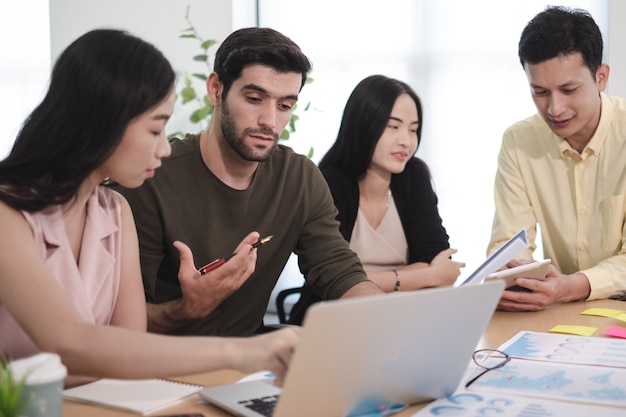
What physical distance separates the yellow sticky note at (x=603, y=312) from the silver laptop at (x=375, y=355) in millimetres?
866

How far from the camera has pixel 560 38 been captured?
7.70ft

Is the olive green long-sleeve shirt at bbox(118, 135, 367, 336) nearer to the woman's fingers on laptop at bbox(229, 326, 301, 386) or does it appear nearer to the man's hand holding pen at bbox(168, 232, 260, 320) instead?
the man's hand holding pen at bbox(168, 232, 260, 320)

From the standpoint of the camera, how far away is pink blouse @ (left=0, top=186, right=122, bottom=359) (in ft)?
4.72

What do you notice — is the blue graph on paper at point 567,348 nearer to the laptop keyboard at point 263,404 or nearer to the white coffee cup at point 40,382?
the laptop keyboard at point 263,404

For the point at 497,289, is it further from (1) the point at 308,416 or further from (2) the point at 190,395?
(2) the point at 190,395

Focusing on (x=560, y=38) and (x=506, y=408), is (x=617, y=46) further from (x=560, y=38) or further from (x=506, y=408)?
(x=506, y=408)

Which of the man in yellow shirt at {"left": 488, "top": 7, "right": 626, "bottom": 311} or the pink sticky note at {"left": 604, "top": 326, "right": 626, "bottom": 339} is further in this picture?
the man in yellow shirt at {"left": 488, "top": 7, "right": 626, "bottom": 311}

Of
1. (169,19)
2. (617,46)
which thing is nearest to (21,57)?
(169,19)

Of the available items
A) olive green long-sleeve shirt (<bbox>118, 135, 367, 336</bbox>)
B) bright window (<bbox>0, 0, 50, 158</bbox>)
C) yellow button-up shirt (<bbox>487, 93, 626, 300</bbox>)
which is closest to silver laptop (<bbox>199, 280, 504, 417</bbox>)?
olive green long-sleeve shirt (<bbox>118, 135, 367, 336</bbox>)

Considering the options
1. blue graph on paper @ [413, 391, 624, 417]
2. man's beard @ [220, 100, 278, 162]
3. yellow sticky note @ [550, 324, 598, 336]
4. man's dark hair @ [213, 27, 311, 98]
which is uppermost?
man's dark hair @ [213, 27, 311, 98]

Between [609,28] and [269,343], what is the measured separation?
3477mm

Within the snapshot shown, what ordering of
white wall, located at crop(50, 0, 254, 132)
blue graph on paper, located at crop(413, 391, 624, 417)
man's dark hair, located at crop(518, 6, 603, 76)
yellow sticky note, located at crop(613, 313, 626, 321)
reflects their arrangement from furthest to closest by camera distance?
white wall, located at crop(50, 0, 254, 132)
man's dark hair, located at crop(518, 6, 603, 76)
yellow sticky note, located at crop(613, 313, 626, 321)
blue graph on paper, located at crop(413, 391, 624, 417)

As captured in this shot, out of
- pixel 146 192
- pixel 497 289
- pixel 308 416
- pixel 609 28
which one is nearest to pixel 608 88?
pixel 609 28

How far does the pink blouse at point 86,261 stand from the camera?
1.44 meters
